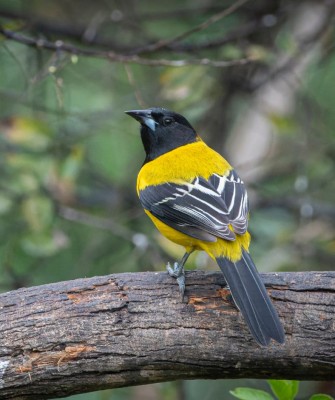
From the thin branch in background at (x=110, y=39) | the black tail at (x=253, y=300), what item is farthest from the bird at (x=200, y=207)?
the thin branch in background at (x=110, y=39)

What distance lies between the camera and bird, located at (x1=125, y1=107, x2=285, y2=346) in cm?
319

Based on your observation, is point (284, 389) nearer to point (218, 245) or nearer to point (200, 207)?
point (218, 245)

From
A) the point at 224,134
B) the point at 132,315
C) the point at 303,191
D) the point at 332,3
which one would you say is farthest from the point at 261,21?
the point at 132,315

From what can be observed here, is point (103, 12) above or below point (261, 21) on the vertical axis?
above

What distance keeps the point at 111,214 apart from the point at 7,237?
816 mm

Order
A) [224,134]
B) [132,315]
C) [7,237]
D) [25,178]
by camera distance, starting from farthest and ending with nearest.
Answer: [224,134] < [7,237] < [25,178] < [132,315]

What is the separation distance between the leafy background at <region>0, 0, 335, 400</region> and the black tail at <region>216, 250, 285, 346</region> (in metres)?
1.34

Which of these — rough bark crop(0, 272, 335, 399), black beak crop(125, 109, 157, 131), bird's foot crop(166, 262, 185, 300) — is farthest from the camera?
black beak crop(125, 109, 157, 131)

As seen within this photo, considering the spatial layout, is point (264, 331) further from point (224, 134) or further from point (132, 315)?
point (224, 134)

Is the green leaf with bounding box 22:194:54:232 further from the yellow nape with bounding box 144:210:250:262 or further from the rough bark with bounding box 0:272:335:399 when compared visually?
the rough bark with bounding box 0:272:335:399

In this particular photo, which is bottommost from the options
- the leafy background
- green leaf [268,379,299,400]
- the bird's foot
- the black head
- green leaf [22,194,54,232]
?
green leaf [268,379,299,400]

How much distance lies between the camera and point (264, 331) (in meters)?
3.02

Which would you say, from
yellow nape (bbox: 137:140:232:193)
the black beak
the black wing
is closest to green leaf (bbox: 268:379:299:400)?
the black wing

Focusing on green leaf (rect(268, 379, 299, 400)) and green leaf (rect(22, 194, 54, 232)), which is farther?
green leaf (rect(22, 194, 54, 232))
